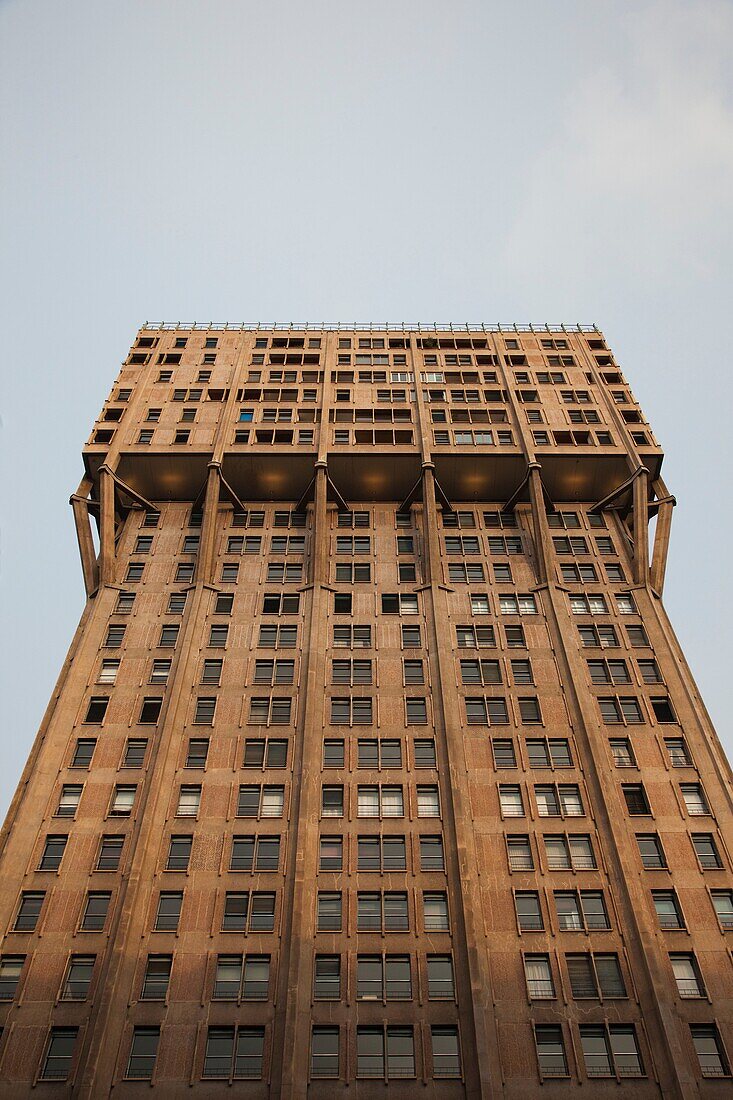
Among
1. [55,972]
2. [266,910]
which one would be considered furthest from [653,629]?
[55,972]

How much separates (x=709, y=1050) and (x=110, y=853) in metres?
23.0

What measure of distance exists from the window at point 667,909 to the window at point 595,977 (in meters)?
2.53

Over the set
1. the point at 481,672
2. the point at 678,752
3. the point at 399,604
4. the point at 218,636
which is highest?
the point at 399,604

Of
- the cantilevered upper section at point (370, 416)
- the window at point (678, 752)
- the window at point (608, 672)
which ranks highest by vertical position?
the cantilevered upper section at point (370, 416)

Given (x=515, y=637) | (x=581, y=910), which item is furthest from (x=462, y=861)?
(x=515, y=637)

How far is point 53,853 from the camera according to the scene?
3488 cm

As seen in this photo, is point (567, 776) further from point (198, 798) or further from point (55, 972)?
point (55, 972)

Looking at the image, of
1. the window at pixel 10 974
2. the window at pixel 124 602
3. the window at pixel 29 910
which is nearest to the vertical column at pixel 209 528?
the window at pixel 124 602

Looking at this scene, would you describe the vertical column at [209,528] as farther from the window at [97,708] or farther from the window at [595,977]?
the window at [595,977]

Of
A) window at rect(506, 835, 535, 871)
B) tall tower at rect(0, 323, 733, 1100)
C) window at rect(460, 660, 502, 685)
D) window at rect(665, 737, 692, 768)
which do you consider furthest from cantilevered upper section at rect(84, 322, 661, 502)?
window at rect(506, 835, 535, 871)

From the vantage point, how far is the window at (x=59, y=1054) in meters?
28.7

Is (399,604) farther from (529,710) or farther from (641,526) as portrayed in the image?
(641,526)

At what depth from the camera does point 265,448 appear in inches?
2077

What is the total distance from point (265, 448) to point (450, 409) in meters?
12.7
